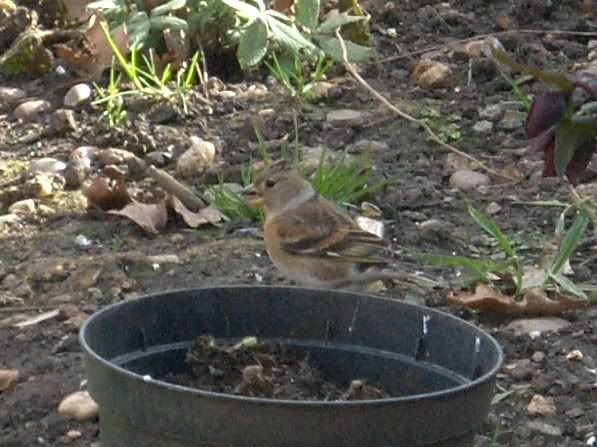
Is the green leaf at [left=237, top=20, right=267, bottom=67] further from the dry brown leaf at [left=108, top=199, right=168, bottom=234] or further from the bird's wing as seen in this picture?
the bird's wing

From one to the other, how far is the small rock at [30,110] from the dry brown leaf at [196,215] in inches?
50.9

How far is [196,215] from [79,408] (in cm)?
153

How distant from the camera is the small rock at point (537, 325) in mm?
3898

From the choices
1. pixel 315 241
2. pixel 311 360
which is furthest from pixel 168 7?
pixel 311 360

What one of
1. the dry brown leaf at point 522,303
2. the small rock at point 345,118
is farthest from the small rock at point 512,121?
the dry brown leaf at point 522,303

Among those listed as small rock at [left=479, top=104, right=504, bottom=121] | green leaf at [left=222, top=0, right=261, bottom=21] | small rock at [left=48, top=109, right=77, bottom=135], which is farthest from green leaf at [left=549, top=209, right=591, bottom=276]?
small rock at [left=48, top=109, right=77, bottom=135]

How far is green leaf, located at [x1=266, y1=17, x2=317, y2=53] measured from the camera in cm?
546

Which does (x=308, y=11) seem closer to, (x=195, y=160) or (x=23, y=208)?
(x=195, y=160)

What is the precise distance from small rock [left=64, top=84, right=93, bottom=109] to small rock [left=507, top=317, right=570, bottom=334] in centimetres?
263

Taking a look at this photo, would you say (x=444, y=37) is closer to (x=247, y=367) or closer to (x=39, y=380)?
(x=39, y=380)

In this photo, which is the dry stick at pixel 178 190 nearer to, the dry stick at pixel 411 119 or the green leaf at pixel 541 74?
the dry stick at pixel 411 119

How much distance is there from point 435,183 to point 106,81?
175cm

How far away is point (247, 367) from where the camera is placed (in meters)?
2.80

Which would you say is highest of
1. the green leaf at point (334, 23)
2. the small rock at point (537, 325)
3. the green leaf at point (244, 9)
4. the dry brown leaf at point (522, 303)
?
the green leaf at point (244, 9)
